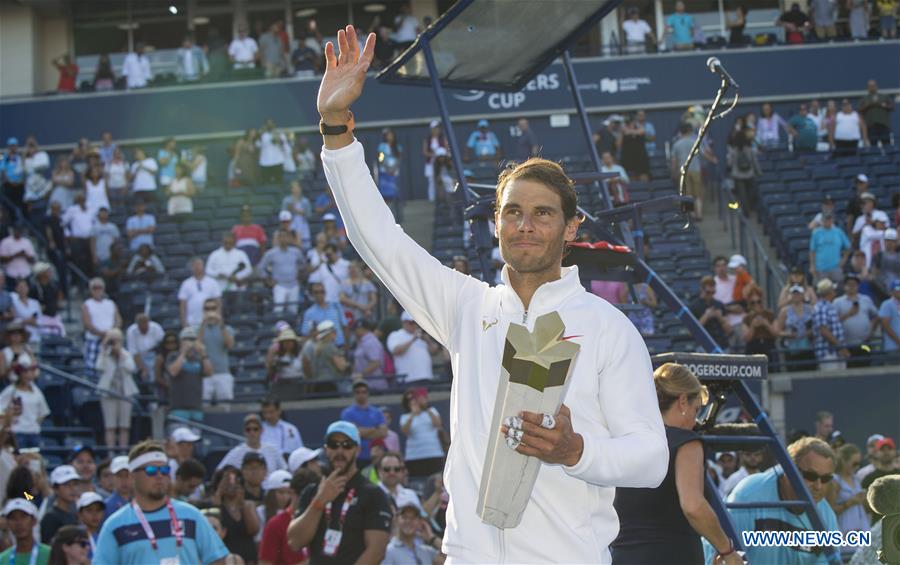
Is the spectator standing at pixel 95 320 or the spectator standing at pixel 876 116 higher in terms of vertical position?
the spectator standing at pixel 876 116

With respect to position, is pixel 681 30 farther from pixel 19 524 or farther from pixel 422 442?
pixel 19 524

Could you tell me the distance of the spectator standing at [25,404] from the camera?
13.0m

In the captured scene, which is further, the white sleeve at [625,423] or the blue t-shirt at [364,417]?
the blue t-shirt at [364,417]

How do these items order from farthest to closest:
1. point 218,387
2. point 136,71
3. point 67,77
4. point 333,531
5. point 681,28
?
point 67,77 < point 136,71 < point 681,28 < point 218,387 < point 333,531

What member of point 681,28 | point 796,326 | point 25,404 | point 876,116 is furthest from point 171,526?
point 681,28

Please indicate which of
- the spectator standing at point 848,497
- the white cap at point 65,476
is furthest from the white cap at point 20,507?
the spectator standing at point 848,497

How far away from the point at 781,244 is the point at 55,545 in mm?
13603

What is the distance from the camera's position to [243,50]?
26672 millimetres

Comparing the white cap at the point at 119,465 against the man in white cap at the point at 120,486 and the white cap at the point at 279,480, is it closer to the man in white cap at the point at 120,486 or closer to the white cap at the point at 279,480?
the man in white cap at the point at 120,486

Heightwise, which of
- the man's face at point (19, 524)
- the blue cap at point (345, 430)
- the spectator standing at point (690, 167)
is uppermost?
the spectator standing at point (690, 167)

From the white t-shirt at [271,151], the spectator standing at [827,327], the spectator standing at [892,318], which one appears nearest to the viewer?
the spectator standing at [827,327]

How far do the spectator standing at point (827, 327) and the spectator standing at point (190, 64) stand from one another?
Result: 46.8ft

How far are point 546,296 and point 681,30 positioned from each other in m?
23.5

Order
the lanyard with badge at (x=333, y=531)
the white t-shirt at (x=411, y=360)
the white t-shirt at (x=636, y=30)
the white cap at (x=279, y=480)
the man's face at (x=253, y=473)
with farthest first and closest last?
the white t-shirt at (x=636, y=30) < the white t-shirt at (x=411, y=360) < the man's face at (x=253, y=473) < the white cap at (x=279, y=480) < the lanyard with badge at (x=333, y=531)
